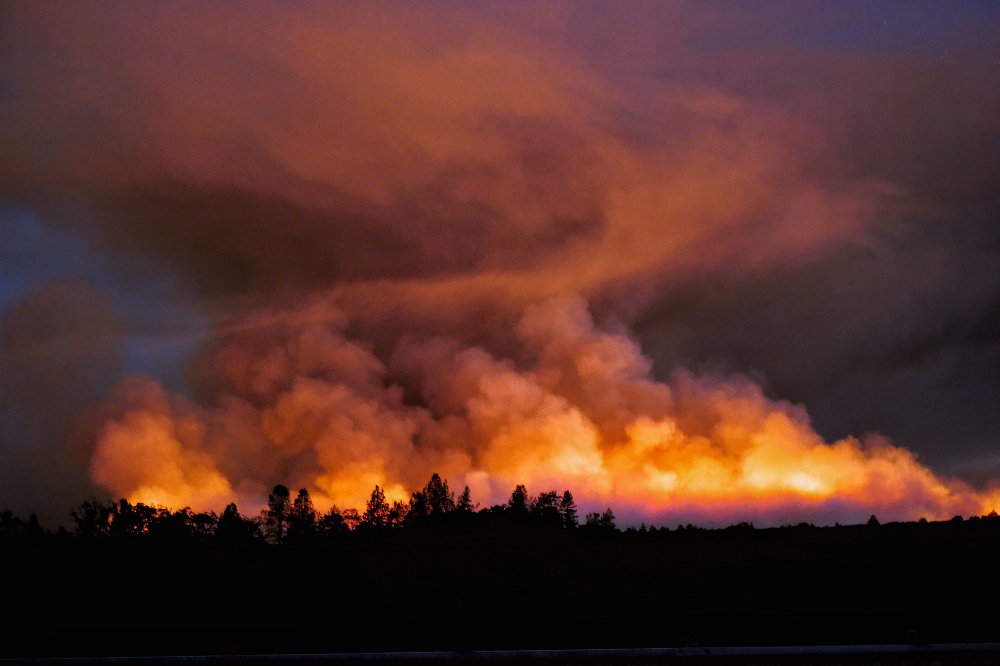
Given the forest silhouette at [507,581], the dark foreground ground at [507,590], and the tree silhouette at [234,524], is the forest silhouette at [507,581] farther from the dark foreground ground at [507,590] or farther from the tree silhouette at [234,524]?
the tree silhouette at [234,524]

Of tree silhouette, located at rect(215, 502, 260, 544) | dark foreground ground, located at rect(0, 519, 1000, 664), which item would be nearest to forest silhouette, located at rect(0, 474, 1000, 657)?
dark foreground ground, located at rect(0, 519, 1000, 664)

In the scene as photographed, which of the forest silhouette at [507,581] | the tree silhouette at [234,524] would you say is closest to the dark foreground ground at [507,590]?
the forest silhouette at [507,581]

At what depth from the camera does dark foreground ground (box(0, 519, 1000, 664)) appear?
71.1 feet

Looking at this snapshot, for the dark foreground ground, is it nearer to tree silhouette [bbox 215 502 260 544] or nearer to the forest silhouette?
the forest silhouette

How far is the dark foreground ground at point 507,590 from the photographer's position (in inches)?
853

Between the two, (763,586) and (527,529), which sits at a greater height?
(527,529)

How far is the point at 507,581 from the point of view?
33250mm

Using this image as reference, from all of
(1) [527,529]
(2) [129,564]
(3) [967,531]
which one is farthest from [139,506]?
(3) [967,531]

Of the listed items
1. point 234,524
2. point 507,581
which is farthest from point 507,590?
point 234,524

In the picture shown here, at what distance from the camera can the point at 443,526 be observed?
3806 cm

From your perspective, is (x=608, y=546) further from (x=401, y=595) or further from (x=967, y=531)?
(x=967, y=531)

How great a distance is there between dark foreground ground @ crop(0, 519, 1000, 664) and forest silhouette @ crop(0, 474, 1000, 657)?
8 cm

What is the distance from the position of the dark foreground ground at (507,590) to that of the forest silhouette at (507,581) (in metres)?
0.08

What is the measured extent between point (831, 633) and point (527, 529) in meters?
17.7
